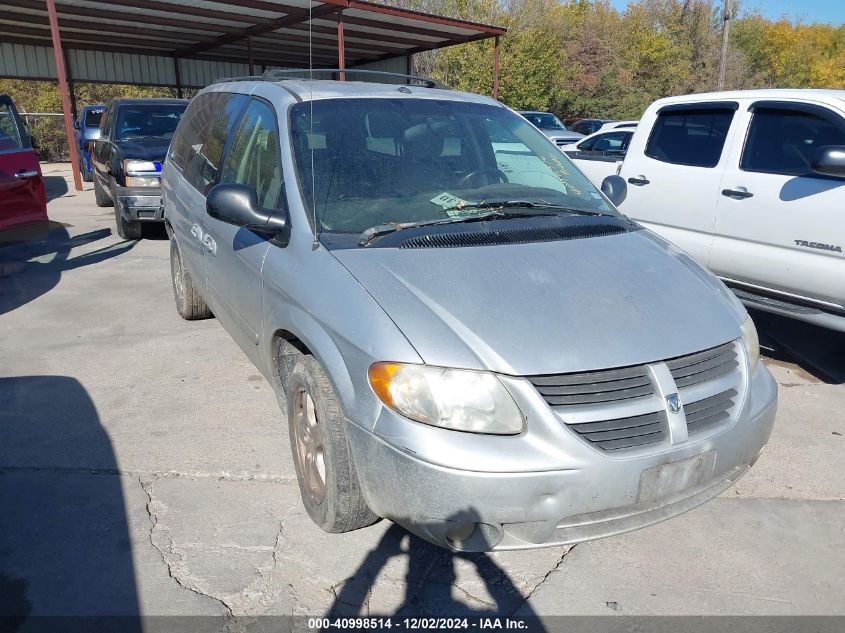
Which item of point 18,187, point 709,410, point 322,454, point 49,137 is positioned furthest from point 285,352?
point 49,137

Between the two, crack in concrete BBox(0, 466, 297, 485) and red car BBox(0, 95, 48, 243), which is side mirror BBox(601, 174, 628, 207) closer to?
crack in concrete BBox(0, 466, 297, 485)

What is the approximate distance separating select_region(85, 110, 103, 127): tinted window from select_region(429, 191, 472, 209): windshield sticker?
48.8ft

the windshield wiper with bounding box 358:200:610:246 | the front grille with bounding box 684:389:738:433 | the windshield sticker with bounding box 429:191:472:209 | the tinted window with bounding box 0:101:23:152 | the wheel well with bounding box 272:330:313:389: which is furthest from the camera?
the tinted window with bounding box 0:101:23:152

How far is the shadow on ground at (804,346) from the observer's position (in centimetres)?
491

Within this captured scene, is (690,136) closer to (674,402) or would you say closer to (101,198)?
(674,402)

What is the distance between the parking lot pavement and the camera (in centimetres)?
253

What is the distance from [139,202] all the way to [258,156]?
18.4ft

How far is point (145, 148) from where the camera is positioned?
29.2 feet

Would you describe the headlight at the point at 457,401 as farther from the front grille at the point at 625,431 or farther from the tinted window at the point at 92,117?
the tinted window at the point at 92,117

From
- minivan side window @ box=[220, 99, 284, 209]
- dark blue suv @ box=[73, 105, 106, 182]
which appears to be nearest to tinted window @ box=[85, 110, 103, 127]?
dark blue suv @ box=[73, 105, 106, 182]

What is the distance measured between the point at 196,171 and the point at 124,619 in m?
3.04

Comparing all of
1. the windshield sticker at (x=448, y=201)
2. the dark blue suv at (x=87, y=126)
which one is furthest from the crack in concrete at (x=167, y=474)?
the dark blue suv at (x=87, y=126)

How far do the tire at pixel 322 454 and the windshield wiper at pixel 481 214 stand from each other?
23.8 inches

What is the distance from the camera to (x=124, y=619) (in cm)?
241
